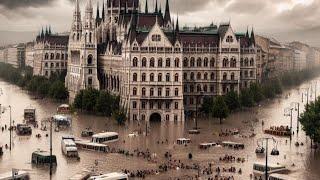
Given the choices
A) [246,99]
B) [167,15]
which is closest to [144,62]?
[246,99]

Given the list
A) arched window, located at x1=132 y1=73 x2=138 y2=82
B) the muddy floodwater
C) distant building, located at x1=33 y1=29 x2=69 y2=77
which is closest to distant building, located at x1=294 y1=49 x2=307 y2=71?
distant building, located at x1=33 y1=29 x2=69 y2=77

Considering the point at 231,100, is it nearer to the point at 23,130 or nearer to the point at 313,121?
the point at 313,121

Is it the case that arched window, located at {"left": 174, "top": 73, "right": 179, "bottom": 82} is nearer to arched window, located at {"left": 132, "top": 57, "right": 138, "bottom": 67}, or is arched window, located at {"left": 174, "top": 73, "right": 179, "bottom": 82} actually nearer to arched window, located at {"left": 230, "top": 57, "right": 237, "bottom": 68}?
arched window, located at {"left": 132, "top": 57, "right": 138, "bottom": 67}

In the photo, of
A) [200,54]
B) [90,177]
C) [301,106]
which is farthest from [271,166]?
[301,106]

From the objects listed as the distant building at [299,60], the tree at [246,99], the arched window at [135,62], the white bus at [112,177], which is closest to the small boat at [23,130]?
the arched window at [135,62]

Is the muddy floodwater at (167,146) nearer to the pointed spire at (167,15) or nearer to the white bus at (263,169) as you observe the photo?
the white bus at (263,169)

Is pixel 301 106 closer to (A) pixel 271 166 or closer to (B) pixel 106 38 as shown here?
(B) pixel 106 38
